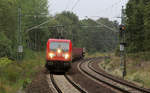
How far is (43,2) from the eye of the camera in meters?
54.1

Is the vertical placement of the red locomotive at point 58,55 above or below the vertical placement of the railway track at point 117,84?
above

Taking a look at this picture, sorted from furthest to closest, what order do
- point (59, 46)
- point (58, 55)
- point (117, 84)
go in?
1. point (59, 46)
2. point (58, 55)
3. point (117, 84)

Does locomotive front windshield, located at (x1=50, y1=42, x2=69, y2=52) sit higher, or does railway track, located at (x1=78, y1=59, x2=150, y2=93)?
locomotive front windshield, located at (x1=50, y1=42, x2=69, y2=52)

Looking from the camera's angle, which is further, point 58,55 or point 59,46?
point 59,46

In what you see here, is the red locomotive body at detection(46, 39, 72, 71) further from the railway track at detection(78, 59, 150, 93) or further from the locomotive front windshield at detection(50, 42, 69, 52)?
the railway track at detection(78, 59, 150, 93)

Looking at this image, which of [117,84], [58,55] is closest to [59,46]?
[58,55]

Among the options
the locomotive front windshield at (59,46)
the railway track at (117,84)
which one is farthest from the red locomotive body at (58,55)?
the railway track at (117,84)

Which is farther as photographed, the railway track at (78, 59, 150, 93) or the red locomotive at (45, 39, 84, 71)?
the red locomotive at (45, 39, 84, 71)

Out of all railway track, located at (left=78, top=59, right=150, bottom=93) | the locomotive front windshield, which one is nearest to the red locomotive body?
the locomotive front windshield

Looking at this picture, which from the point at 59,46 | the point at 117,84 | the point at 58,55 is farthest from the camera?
the point at 59,46

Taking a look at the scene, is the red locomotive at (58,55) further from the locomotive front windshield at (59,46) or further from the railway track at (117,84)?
the railway track at (117,84)

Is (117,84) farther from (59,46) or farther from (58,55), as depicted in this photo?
(59,46)

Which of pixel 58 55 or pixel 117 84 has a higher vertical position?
pixel 58 55

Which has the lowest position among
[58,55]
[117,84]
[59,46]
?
[117,84]
